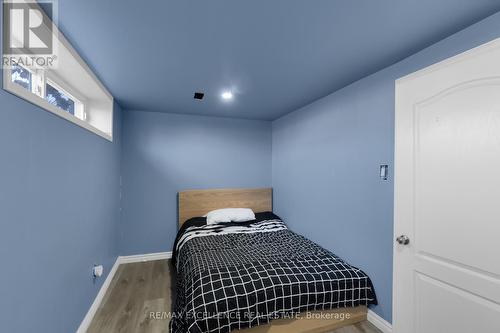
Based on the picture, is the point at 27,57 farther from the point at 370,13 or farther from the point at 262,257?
the point at 262,257

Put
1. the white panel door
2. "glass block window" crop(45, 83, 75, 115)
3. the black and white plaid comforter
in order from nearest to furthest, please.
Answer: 1. the white panel door
2. the black and white plaid comforter
3. "glass block window" crop(45, 83, 75, 115)

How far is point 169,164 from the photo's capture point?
3.52 meters

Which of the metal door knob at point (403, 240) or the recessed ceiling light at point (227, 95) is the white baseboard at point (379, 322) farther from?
the recessed ceiling light at point (227, 95)

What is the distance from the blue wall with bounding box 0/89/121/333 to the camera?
3.38 ft

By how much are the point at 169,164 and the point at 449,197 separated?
3.30 m

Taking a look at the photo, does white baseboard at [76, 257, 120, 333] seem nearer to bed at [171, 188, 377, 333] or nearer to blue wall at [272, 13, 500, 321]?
bed at [171, 188, 377, 333]

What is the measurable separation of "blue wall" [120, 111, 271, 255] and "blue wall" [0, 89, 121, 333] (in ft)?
3.94

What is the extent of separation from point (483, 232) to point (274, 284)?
4.58 feet

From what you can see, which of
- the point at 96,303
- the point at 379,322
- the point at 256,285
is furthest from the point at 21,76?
the point at 379,322

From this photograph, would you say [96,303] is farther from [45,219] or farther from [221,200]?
[221,200]

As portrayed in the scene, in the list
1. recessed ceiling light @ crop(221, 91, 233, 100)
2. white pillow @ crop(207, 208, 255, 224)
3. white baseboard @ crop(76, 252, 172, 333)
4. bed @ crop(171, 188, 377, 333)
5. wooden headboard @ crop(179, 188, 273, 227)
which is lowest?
white baseboard @ crop(76, 252, 172, 333)

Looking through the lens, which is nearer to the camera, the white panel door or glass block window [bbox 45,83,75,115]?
the white panel door

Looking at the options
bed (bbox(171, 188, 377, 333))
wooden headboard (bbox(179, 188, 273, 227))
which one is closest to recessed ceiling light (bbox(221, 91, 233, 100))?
wooden headboard (bbox(179, 188, 273, 227))

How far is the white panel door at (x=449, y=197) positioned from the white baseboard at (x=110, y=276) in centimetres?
255
